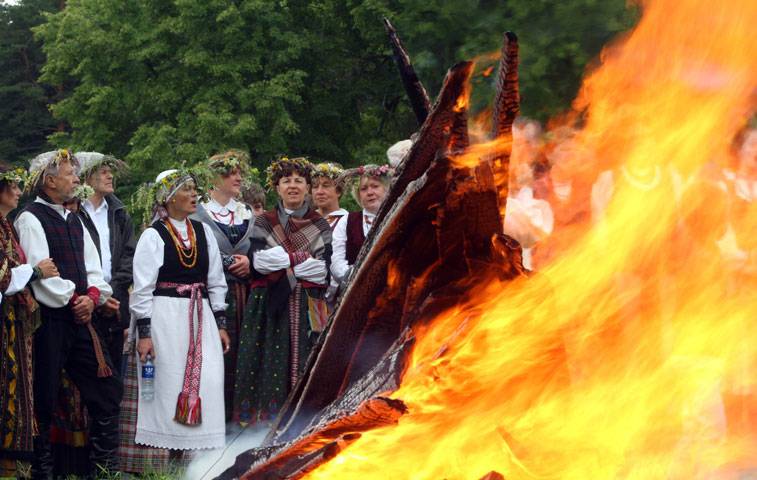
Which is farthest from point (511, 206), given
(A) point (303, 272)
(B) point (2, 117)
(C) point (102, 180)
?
(B) point (2, 117)

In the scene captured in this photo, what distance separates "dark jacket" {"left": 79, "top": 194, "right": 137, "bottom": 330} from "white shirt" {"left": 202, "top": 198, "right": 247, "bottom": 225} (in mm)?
634

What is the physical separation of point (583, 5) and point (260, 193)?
3.79 m

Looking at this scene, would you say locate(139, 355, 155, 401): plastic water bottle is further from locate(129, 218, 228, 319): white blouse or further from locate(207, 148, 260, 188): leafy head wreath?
locate(207, 148, 260, 188): leafy head wreath

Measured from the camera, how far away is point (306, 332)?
797 cm

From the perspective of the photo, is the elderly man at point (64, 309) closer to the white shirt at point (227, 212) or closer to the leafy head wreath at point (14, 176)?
the leafy head wreath at point (14, 176)

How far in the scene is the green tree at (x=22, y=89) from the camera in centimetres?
3212

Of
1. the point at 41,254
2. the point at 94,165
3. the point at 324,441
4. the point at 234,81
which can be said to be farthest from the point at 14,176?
the point at 234,81

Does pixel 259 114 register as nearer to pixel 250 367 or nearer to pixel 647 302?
pixel 250 367

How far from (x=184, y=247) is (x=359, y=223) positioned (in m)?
1.25

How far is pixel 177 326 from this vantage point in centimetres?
732

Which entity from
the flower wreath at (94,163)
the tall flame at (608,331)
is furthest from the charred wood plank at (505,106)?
the flower wreath at (94,163)

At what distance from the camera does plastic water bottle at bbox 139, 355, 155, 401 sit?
286 inches

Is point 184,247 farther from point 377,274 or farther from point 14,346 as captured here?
point 377,274

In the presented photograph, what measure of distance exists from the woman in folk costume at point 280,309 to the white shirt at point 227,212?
1.37ft
